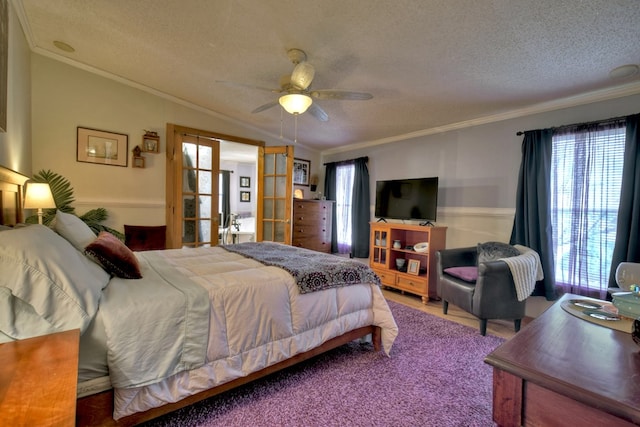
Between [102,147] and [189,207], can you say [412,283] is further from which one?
[102,147]

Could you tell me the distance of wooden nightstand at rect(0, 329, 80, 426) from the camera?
60 centimetres

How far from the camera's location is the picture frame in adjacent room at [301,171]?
554cm

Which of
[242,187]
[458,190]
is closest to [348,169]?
[458,190]

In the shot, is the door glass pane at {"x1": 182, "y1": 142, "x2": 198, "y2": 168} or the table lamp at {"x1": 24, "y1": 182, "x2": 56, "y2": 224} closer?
the table lamp at {"x1": 24, "y1": 182, "x2": 56, "y2": 224}

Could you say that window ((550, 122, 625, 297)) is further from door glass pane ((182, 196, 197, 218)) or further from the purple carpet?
door glass pane ((182, 196, 197, 218))

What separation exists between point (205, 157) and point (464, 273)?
391 centimetres

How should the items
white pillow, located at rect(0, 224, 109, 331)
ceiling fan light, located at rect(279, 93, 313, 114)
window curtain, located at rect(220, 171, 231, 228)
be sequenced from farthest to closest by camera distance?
window curtain, located at rect(220, 171, 231, 228)
ceiling fan light, located at rect(279, 93, 313, 114)
white pillow, located at rect(0, 224, 109, 331)

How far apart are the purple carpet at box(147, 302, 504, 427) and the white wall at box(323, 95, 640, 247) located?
1696mm

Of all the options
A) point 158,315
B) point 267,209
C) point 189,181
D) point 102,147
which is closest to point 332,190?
point 267,209

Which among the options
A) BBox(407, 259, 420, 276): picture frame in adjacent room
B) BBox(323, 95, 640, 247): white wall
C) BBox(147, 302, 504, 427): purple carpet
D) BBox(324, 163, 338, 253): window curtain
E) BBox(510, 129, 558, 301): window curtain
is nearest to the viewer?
BBox(147, 302, 504, 427): purple carpet

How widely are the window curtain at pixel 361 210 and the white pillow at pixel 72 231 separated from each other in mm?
3787

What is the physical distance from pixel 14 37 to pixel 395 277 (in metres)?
4.62

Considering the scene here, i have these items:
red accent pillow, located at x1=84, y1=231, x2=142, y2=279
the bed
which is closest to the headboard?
the bed

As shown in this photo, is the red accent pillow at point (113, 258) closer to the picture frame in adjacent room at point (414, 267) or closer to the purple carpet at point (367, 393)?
the purple carpet at point (367, 393)
